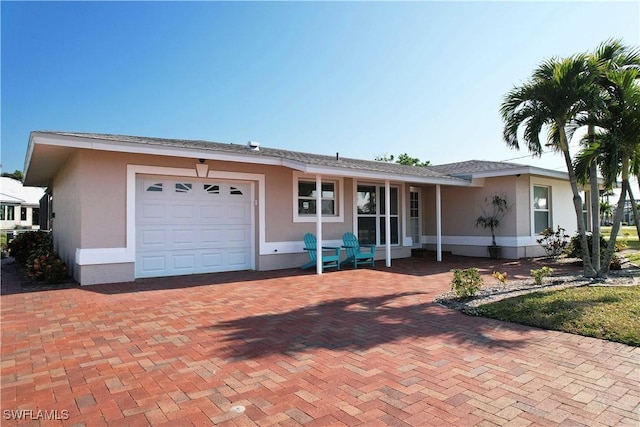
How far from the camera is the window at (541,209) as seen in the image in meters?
13.5

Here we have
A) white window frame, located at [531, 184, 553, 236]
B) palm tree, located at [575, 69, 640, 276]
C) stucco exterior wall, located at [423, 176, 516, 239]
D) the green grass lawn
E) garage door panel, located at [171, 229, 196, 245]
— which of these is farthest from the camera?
white window frame, located at [531, 184, 553, 236]

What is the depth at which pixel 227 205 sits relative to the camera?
9672 millimetres

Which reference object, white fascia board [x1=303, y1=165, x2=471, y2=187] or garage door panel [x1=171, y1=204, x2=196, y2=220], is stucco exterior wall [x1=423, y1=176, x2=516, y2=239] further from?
garage door panel [x1=171, y1=204, x2=196, y2=220]

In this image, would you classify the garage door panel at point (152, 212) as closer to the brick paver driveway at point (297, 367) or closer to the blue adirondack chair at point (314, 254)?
the brick paver driveway at point (297, 367)

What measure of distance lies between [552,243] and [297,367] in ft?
41.2

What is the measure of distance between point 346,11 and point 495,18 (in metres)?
3.49

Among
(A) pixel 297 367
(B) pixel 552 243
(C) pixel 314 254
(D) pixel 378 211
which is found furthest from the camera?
(B) pixel 552 243

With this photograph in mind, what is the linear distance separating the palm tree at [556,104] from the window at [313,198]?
16.6ft

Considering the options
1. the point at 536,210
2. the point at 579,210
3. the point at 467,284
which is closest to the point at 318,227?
the point at 467,284

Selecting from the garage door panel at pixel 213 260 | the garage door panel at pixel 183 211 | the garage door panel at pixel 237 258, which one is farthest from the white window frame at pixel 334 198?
the garage door panel at pixel 183 211

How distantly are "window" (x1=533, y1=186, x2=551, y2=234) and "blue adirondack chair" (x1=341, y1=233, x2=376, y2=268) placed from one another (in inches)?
260

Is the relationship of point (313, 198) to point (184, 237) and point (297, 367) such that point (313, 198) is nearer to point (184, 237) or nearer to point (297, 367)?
point (184, 237)

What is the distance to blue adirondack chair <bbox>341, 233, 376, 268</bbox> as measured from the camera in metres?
10.8

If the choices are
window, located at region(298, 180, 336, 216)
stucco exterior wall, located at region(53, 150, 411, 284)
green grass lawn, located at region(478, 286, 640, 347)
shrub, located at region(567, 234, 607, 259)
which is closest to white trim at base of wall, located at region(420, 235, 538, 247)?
shrub, located at region(567, 234, 607, 259)
